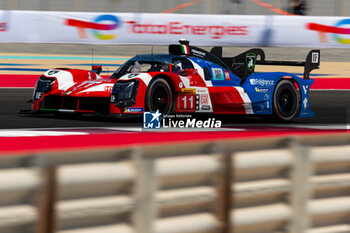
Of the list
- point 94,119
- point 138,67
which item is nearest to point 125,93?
point 138,67

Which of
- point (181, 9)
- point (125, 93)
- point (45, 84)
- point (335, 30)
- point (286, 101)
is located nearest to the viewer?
point (125, 93)

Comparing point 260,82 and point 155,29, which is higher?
point 155,29

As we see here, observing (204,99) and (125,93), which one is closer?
(125,93)

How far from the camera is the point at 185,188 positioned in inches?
132

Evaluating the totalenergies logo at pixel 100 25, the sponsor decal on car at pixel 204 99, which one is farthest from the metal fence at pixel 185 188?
the totalenergies logo at pixel 100 25

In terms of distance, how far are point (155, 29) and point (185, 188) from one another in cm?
1211

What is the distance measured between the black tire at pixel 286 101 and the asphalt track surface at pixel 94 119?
180 millimetres

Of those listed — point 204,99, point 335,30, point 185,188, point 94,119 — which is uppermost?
point 335,30

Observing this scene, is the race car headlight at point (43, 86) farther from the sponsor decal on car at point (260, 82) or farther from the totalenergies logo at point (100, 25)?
the totalenergies logo at point (100, 25)

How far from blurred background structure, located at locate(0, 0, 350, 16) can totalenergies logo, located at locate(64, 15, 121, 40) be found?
1.42 metres

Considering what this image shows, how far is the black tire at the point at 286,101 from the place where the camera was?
10401 mm

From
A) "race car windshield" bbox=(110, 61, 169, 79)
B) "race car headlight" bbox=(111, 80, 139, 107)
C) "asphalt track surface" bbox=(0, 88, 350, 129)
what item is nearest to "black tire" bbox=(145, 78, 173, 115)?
"race car headlight" bbox=(111, 80, 139, 107)

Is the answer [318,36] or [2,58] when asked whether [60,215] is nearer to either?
[318,36]

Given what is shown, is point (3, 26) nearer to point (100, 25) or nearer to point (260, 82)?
point (100, 25)
